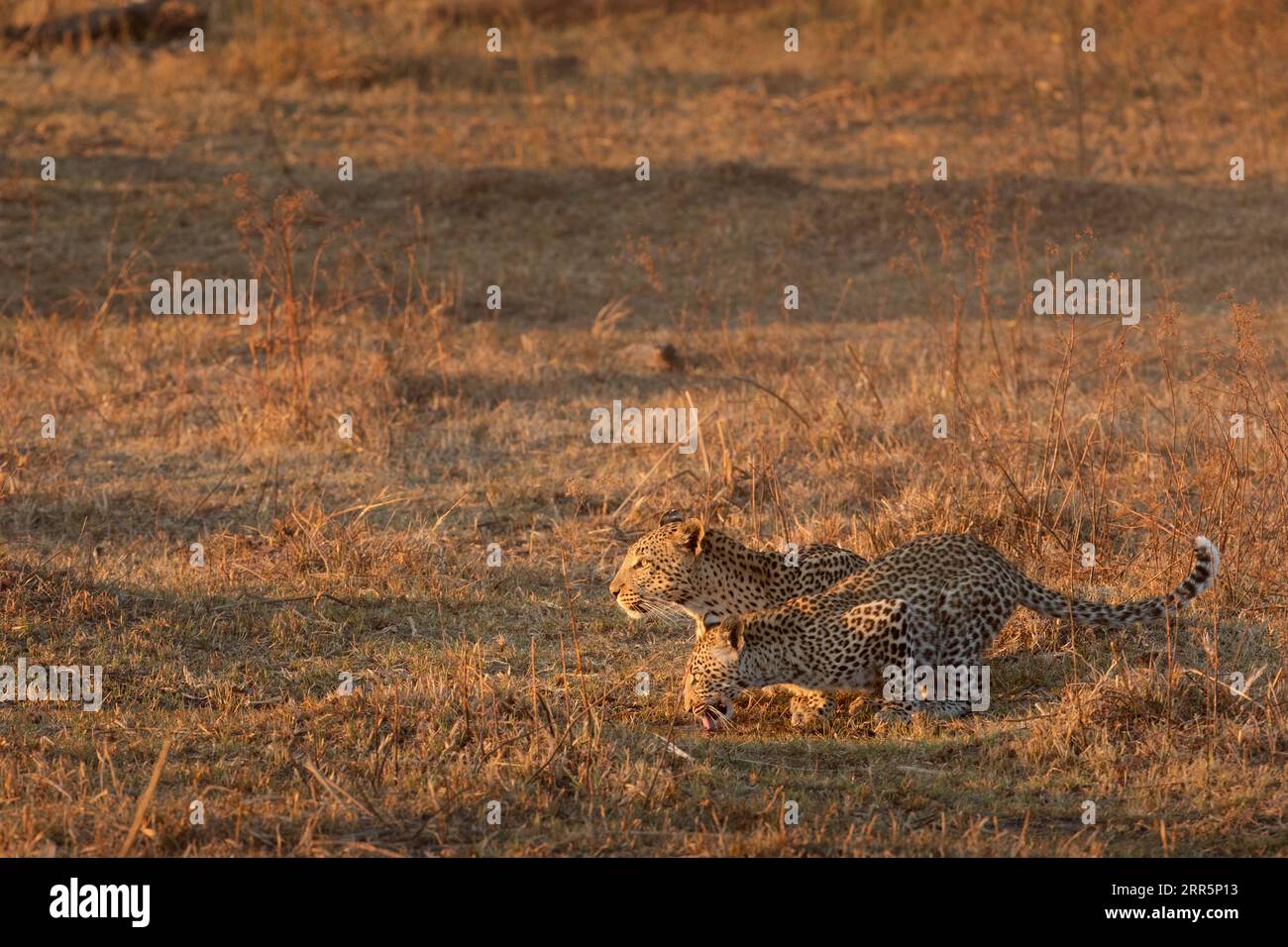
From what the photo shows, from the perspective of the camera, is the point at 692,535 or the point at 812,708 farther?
the point at 692,535

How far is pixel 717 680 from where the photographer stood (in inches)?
256

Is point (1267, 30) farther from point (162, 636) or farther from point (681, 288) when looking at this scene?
point (162, 636)

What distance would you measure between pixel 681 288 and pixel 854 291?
1560 mm

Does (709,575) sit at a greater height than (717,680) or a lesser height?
greater

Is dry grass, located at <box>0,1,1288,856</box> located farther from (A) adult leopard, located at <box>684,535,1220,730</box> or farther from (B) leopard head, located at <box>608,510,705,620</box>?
(B) leopard head, located at <box>608,510,705,620</box>

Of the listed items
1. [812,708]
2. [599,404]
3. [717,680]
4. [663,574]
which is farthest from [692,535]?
[599,404]

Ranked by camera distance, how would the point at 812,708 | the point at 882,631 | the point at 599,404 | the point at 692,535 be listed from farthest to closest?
1. the point at 599,404
2. the point at 692,535
3. the point at 812,708
4. the point at 882,631

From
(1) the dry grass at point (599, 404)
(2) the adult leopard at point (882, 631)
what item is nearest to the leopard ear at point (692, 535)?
(2) the adult leopard at point (882, 631)

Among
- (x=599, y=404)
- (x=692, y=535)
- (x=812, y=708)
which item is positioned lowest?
(x=812, y=708)

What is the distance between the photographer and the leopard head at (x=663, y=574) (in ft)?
23.1

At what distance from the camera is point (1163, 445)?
9141 millimetres

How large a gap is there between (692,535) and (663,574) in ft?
0.69

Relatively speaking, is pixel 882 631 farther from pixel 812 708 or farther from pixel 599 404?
pixel 599 404
